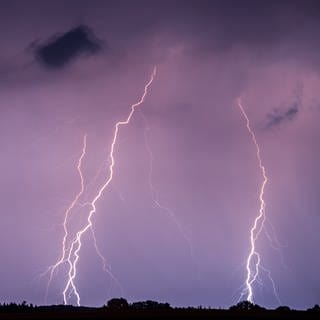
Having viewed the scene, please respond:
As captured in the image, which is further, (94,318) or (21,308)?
(21,308)

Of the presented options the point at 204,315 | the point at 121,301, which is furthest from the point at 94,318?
the point at 121,301

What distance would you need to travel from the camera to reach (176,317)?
3481cm

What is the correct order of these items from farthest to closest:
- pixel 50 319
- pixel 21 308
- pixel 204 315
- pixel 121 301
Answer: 1. pixel 121 301
2. pixel 21 308
3. pixel 204 315
4. pixel 50 319

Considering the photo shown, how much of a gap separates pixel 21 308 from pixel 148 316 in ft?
64.8

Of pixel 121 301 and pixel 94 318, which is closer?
pixel 94 318

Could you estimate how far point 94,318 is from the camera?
1352 inches

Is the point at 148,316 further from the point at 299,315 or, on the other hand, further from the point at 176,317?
the point at 299,315

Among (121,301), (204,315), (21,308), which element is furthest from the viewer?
(121,301)

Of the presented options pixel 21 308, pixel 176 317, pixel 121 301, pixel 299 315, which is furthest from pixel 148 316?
pixel 121 301

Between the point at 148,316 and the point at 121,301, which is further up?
the point at 121,301

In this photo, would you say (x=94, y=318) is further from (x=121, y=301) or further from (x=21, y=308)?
(x=121, y=301)

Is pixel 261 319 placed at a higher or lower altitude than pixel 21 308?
lower

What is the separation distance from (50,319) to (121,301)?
2482 cm

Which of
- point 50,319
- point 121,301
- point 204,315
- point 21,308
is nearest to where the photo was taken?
point 50,319
